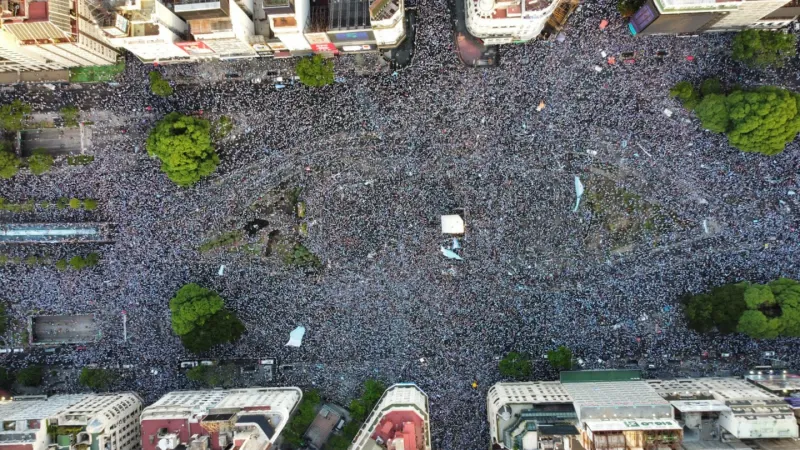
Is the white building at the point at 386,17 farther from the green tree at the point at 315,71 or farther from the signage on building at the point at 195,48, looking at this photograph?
the signage on building at the point at 195,48

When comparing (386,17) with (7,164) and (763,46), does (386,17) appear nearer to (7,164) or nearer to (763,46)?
(763,46)

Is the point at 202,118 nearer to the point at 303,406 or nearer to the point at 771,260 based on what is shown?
the point at 303,406

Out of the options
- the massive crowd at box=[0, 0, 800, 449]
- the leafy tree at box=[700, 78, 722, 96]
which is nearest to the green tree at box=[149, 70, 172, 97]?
the massive crowd at box=[0, 0, 800, 449]

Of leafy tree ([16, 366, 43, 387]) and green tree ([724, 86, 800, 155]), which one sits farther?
leafy tree ([16, 366, 43, 387])

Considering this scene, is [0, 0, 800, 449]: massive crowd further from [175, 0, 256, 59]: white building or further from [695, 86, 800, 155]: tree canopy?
[175, 0, 256, 59]: white building

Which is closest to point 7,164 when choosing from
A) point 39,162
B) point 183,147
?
point 39,162

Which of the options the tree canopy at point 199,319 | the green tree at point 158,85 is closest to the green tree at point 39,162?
the green tree at point 158,85
